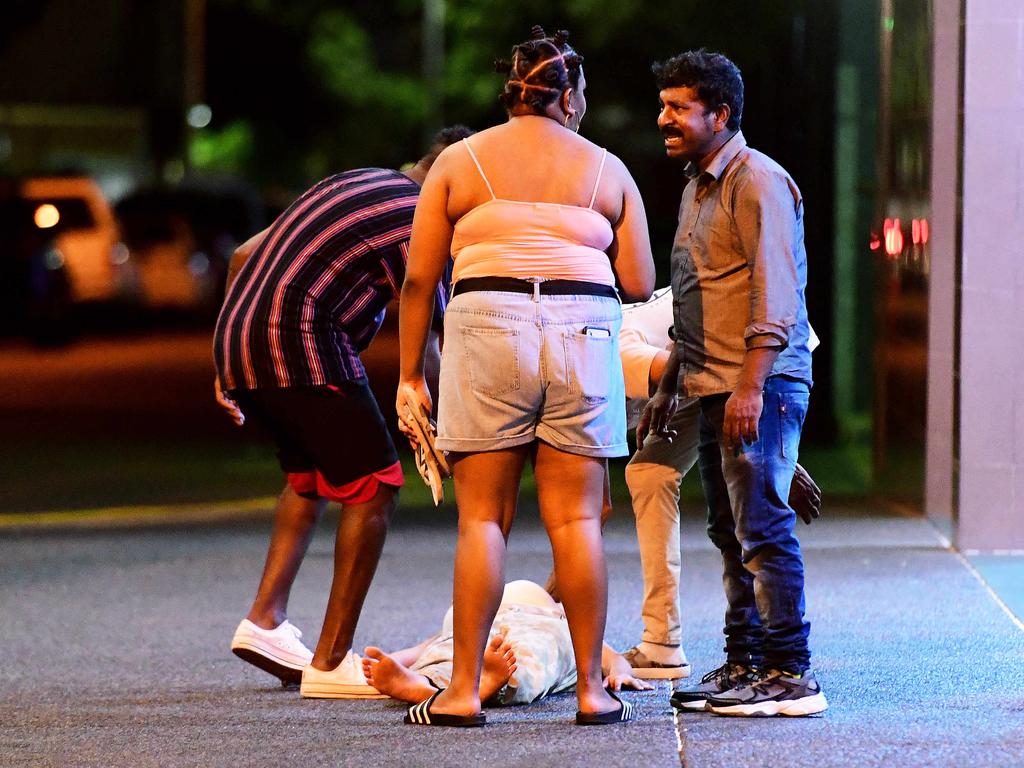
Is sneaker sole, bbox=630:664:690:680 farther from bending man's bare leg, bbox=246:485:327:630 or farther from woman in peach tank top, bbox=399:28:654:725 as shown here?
bending man's bare leg, bbox=246:485:327:630

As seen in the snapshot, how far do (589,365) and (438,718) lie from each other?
1.09m

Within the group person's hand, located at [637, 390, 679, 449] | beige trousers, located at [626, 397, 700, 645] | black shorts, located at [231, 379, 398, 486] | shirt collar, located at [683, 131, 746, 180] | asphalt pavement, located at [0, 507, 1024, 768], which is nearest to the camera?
asphalt pavement, located at [0, 507, 1024, 768]

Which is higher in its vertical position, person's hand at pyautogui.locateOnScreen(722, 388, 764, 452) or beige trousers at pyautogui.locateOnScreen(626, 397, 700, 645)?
person's hand at pyautogui.locateOnScreen(722, 388, 764, 452)

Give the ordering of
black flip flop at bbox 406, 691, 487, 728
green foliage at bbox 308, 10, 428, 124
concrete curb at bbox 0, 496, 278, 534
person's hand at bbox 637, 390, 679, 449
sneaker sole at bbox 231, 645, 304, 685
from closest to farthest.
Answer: black flip flop at bbox 406, 691, 487, 728 < person's hand at bbox 637, 390, 679, 449 < sneaker sole at bbox 231, 645, 304, 685 < concrete curb at bbox 0, 496, 278, 534 < green foliage at bbox 308, 10, 428, 124

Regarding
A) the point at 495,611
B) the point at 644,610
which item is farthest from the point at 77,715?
the point at 644,610

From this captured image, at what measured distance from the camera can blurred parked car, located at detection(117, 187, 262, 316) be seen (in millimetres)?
17781

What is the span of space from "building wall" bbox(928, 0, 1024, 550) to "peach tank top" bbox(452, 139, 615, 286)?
3.60 meters

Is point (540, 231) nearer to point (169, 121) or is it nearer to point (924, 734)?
point (924, 734)

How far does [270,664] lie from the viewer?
5.85 metres

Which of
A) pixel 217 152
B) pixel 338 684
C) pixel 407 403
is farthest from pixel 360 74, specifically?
pixel 407 403

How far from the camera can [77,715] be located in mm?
5445

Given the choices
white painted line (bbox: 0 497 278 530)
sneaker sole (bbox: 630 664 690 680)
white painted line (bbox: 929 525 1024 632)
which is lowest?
white painted line (bbox: 0 497 278 530)

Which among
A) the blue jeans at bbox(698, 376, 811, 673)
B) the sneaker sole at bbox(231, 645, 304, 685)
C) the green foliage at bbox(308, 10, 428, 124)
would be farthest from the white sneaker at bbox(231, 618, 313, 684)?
the green foliage at bbox(308, 10, 428, 124)

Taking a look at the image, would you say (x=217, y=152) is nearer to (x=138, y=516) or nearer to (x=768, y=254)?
(x=138, y=516)
